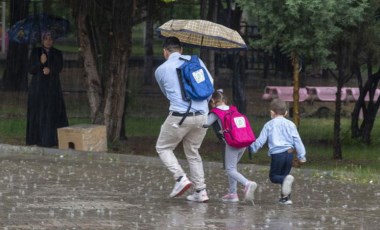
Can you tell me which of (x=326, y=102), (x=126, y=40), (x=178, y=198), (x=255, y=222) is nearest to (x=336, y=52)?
(x=126, y=40)

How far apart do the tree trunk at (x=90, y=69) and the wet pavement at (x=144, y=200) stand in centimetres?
271

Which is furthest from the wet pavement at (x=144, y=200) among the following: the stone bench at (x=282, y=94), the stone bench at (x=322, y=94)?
the stone bench at (x=322, y=94)

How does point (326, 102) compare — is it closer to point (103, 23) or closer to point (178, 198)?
point (103, 23)

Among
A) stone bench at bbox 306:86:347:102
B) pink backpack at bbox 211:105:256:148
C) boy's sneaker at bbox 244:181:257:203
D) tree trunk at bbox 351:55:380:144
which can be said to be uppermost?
pink backpack at bbox 211:105:256:148

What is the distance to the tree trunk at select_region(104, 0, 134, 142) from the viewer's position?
16.3 metres

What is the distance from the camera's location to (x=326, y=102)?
26484 mm

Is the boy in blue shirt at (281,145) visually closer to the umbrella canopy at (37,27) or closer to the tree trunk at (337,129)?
the tree trunk at (337,129)

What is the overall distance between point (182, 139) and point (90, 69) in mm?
6605

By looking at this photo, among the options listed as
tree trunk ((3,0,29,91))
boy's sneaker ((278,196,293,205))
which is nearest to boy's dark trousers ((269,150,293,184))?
boy's sneaker ((278,196,293,205))

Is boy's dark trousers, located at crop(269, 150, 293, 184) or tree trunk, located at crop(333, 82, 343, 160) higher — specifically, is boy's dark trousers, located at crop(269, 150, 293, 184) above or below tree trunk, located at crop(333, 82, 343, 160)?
above

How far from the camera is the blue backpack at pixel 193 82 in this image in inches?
399

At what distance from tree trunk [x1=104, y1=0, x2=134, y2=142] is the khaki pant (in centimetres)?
610

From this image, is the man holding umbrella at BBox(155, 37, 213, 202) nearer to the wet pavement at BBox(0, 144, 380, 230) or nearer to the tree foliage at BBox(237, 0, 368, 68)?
the wet pavement at BBox(0, 144, 380, 230)

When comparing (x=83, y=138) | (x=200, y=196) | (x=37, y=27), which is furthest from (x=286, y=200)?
(x=37, y=27)
